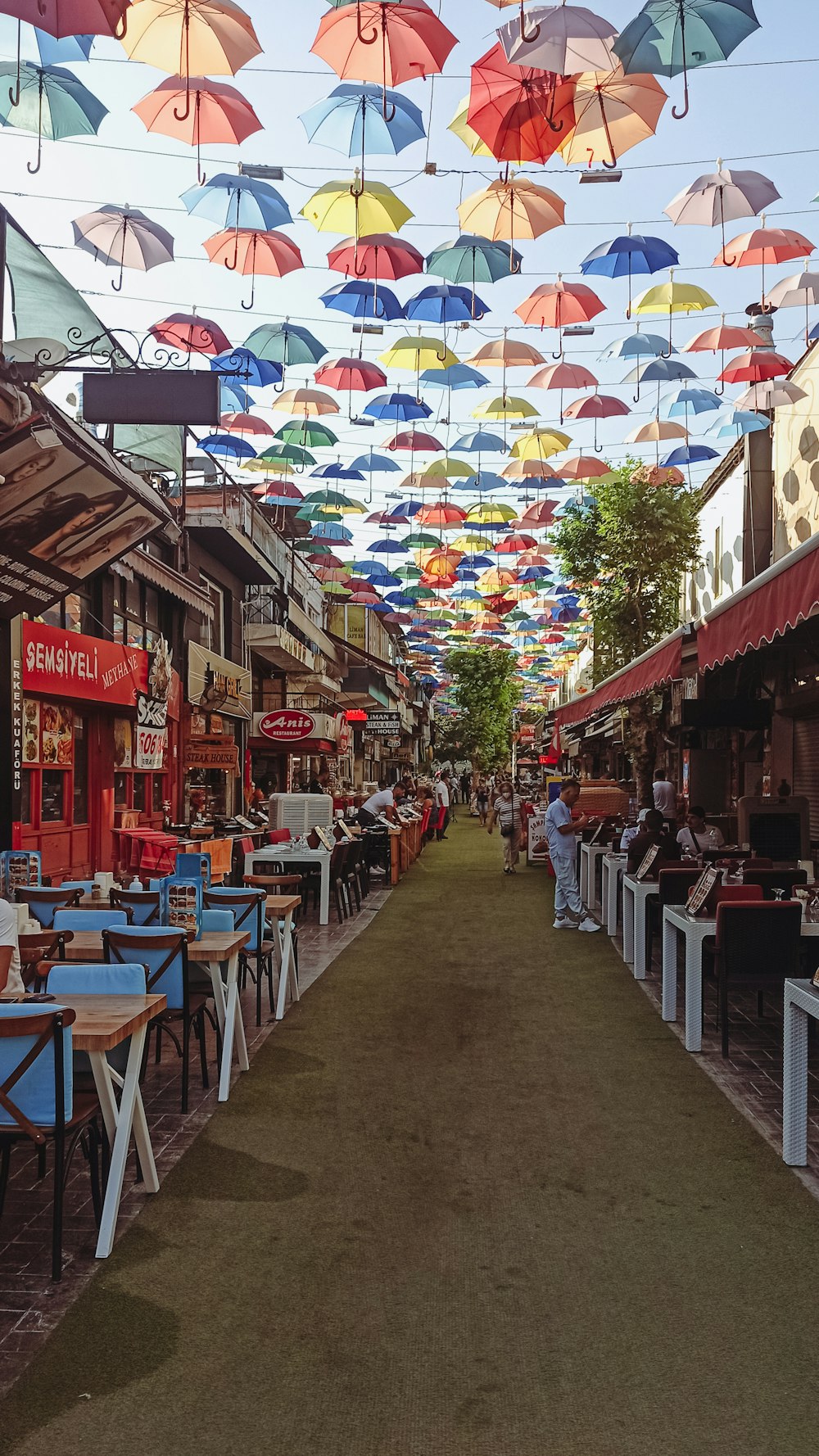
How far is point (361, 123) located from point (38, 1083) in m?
7.20

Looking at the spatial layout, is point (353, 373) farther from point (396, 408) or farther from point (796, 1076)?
point (796, 1076)

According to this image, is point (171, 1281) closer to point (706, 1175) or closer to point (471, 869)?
point (706, 1175)

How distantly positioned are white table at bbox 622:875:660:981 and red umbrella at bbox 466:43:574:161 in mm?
6118

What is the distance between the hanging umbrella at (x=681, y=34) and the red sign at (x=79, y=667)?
310 inches

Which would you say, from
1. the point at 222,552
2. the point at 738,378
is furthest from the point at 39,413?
the point at 222,552

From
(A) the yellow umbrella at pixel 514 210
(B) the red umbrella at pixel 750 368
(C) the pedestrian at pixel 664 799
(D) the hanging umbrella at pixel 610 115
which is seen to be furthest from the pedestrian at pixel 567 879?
(D) the hanging umbrella at pixel 610 115

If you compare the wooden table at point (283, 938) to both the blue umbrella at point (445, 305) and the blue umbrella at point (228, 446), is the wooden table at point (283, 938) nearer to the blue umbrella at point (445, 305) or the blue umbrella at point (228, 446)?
the blue umbrella at point (445, 305)

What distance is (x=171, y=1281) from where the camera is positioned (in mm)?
4188

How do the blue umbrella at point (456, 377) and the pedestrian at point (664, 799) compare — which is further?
the pedestrian at point (664, 799)

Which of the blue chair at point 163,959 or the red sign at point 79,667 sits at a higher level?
the red sign at point 79,667

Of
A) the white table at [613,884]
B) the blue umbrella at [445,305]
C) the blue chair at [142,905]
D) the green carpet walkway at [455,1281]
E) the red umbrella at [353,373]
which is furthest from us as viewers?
the white table at [613,884]

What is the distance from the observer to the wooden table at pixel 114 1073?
441 cm

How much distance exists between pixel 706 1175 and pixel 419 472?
1234cm

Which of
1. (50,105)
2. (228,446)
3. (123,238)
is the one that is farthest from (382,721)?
(50,105)
